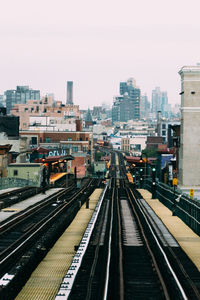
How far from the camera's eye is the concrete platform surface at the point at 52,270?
18.5m

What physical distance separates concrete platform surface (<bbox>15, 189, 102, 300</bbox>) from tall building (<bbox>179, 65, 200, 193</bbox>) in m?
21.7

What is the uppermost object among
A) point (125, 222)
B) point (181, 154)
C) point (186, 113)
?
point (186, 113)

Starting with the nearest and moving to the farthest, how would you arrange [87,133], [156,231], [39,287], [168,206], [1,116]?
[39,287], [156,231], [168,206], [1,116], [87,133]

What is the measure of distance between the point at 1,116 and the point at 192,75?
307 ft

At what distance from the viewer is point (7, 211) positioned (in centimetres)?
4766

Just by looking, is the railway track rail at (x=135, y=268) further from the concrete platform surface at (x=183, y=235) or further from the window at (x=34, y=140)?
the window at (x=34, y=140)

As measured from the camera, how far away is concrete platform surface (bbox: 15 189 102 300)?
18.5m

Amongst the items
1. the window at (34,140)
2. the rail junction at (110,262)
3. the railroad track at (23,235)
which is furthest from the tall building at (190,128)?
the window at (34,140)

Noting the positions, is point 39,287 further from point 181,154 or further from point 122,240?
point 181,154

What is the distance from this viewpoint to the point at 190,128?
5444cm

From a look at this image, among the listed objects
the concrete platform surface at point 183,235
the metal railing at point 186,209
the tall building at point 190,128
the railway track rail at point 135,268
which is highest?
the tall building at point 190,128

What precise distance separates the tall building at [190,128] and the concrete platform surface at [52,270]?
71.2ft

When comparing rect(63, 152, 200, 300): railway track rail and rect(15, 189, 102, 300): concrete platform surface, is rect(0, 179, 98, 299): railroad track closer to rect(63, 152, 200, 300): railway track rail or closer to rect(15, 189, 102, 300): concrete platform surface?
rect(15, 189, 102, 300): concrete platform surface

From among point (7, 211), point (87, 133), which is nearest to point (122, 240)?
point (7, 211)
